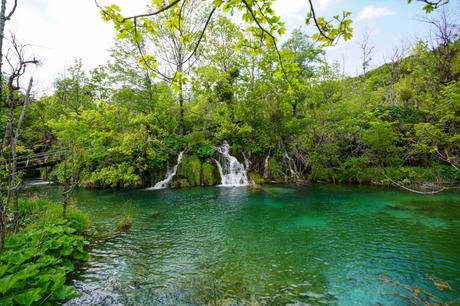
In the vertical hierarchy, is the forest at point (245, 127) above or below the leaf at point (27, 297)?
above

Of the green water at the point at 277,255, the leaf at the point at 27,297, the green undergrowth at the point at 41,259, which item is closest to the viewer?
the leaf at the point at 27,297

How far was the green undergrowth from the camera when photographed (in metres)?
2.86

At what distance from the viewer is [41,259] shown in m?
3.80

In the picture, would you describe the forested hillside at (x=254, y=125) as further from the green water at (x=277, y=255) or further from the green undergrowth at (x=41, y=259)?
the green undergrowth at (x=41, y=259)

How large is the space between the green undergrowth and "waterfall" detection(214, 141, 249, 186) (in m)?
12.0

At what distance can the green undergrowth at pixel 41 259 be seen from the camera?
2.86 m

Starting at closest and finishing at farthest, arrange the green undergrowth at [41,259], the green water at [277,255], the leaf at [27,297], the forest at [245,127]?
the leaf at [27,297], the green undergrowth at [41,259], the green water at [277,255], the forest at [245,127]

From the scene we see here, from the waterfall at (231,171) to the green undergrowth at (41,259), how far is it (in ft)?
39.4

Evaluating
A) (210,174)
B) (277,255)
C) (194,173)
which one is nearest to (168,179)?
(194,173)

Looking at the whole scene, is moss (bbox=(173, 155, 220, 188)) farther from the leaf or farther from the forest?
the leaf

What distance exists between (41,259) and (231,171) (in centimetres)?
1549

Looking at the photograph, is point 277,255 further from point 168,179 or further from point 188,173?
point 168,179

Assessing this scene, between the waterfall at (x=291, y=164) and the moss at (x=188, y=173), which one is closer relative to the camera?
the moss at (x=188, y=173)

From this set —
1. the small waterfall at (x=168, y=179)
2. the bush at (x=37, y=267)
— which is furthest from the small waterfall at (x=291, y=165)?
the bush at (x=37, y=267)
